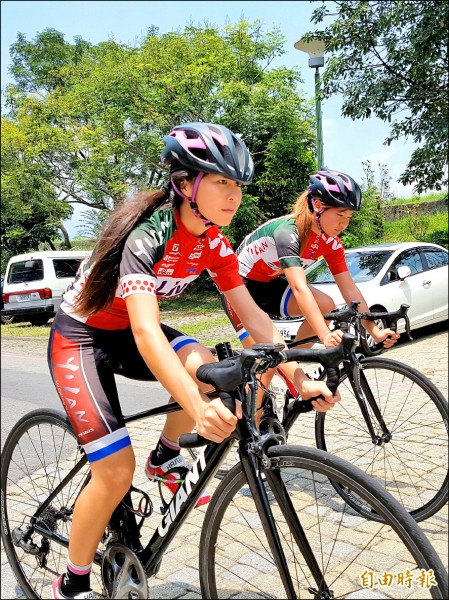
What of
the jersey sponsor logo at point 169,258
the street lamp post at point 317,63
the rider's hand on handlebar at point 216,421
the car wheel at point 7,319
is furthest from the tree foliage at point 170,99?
the car wheel at point 7,319

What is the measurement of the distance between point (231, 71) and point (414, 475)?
2071mm

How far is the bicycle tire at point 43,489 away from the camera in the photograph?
193cm

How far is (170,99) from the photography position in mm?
2490

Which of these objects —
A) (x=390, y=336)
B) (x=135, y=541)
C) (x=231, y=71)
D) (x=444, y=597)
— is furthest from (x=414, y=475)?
(x=231, y=71)

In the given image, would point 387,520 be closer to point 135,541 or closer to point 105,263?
point 135,541

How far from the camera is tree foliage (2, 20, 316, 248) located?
2377mm

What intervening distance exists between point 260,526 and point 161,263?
755 mm

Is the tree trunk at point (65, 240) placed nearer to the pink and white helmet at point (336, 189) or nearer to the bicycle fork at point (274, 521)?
the pink and white helmet at point (336, 189)

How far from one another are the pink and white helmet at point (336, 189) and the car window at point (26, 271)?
172 cm

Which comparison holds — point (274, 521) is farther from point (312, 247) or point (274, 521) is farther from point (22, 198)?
point (22, 198)

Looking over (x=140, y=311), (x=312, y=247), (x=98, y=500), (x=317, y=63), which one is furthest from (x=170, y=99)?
(x=98, y=500)

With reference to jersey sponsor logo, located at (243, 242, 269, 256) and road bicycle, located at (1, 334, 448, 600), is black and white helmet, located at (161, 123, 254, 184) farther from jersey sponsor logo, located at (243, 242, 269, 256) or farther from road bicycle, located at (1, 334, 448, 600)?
jersey sponsor logo, located at (243, 242, 269, 256)

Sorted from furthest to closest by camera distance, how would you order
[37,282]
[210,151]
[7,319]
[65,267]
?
1. [7,319]
2. [37,282]
3. [65,267]
4. [210,151]

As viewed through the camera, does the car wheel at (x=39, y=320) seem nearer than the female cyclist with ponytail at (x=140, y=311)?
No
